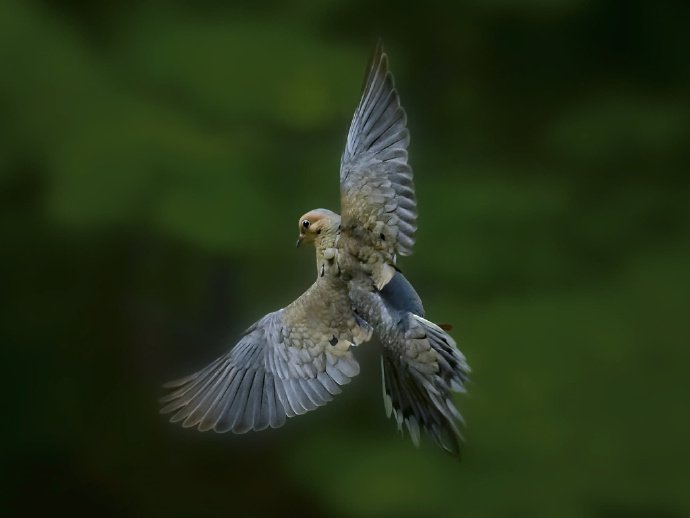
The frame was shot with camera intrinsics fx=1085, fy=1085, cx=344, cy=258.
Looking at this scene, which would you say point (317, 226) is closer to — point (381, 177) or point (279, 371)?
point (381, 177)

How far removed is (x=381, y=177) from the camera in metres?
1.25

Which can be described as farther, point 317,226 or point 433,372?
point 317,226

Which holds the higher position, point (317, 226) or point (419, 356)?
point (317, 226)

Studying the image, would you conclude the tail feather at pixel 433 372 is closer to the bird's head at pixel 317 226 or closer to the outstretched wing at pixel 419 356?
the outstretched wing at pixel 419 356

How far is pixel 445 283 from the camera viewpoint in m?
3.00

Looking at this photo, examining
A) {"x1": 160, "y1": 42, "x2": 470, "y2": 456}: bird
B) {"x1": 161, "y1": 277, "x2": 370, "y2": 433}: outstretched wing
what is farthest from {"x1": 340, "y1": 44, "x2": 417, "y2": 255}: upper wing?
{"x1": 161, "y1": 277, "x2": 370, "y2": 433}: outstretched wing

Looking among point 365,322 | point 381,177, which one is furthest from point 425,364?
point 381,177

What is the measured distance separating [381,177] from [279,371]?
322 millimetres

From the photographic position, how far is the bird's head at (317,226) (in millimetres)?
1301

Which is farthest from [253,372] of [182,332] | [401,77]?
[401,77]

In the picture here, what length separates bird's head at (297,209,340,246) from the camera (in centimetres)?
130

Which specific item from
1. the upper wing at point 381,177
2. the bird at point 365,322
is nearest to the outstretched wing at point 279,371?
the bird at point 365,322

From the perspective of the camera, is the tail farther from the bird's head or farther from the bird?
the bird's head

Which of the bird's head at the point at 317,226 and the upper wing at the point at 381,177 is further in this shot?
the bird's head at the point at 317,226
